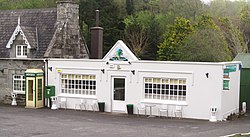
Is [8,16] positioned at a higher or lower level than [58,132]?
higher

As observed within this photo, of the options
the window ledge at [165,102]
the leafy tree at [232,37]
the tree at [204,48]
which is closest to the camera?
the window ledge at [165,102]

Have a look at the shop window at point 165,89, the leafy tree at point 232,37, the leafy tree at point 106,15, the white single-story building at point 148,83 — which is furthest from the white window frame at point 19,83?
the leafy tree at point 232,37

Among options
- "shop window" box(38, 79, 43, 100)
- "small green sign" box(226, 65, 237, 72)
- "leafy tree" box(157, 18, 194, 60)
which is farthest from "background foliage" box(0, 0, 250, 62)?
Result: "shop window" box(38, 79, 43, 100)

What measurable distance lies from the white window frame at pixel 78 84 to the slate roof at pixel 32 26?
3.33 m

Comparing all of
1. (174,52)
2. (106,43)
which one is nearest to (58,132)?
(174,52)

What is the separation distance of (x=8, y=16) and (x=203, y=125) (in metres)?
18.4

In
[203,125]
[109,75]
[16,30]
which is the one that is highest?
[16,30]

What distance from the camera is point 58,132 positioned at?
1700 centimetres

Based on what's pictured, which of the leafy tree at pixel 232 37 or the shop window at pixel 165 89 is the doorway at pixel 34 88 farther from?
the leafy tree at pixel 232 37

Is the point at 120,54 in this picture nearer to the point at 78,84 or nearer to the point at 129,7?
the point at 78,84

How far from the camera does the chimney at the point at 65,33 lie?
92.4 ft

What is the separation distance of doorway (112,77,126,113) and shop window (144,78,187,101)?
1.37m

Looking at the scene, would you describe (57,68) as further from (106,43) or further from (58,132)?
(106,43)

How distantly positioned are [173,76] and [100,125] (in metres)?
5.33
